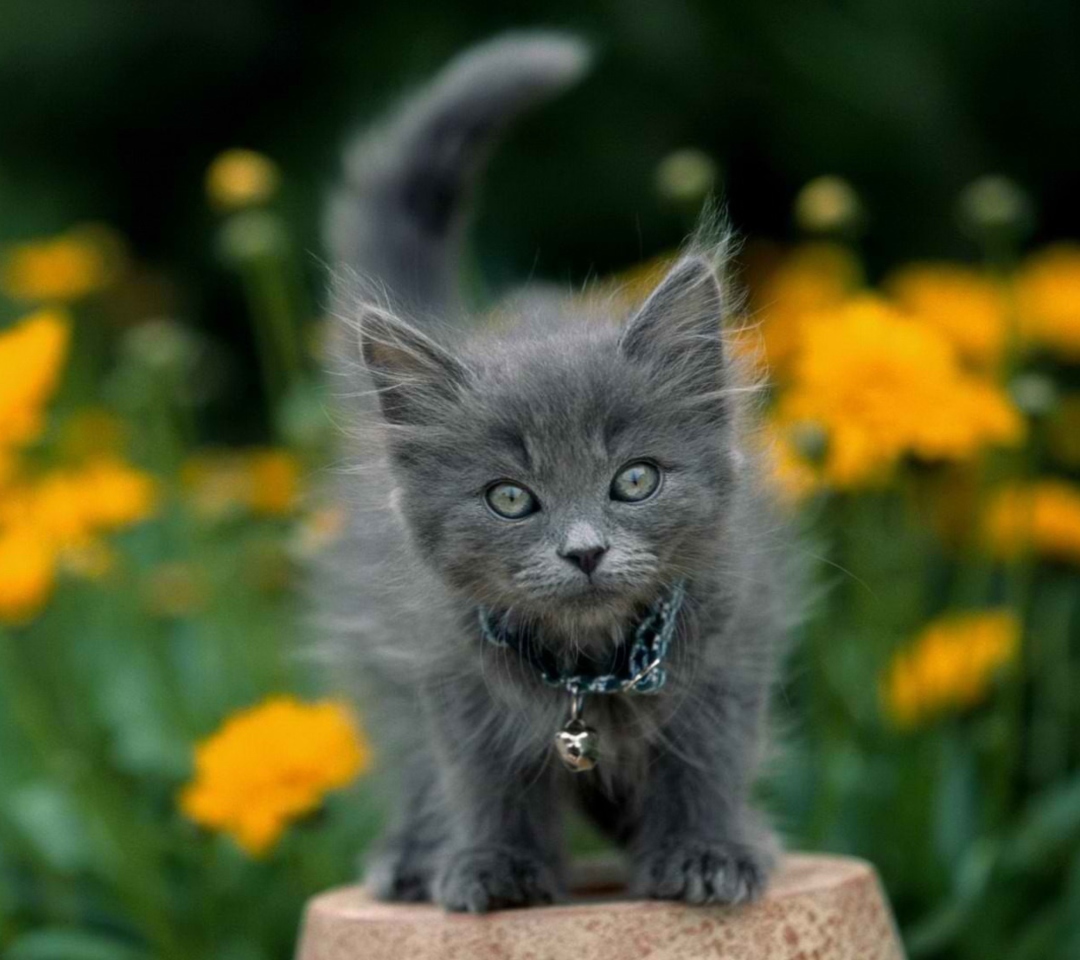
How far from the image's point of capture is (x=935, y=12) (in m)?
5.00

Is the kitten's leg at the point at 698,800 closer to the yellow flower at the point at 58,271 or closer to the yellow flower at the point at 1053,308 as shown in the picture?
the yellow flower at the point at 1053,308

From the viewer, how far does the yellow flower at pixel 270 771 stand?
2828 millimetres

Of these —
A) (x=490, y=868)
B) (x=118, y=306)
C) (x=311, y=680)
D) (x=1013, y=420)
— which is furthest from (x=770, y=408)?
(x=118, y=306)

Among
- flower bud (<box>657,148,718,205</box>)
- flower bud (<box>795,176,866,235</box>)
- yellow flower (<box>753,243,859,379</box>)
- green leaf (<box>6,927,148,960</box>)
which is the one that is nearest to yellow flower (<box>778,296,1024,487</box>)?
flower bud (<box>795,176,866,235</box>)

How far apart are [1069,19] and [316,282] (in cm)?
223

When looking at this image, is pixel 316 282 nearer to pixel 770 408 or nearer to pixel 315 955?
pixel 770 408

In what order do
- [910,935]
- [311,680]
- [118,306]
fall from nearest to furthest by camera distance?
[910,935] → [311,680] → [118,306]

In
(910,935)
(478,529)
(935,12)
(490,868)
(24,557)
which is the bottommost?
(910,935)

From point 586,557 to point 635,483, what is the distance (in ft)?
0.47

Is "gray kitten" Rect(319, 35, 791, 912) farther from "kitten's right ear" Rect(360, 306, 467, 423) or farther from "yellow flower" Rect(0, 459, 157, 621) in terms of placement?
"yellow flower" Rect(0, 459, 157, 621)

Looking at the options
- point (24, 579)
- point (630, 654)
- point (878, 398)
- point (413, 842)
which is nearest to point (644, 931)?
point (630, 654)

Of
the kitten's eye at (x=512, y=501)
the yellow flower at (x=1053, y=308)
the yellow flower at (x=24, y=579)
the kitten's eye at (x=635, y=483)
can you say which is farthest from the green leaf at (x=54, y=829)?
the yellow flower at (x=1053, y=308)

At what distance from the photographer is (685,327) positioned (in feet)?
7.82

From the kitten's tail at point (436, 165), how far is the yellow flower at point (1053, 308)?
4.28 feet
